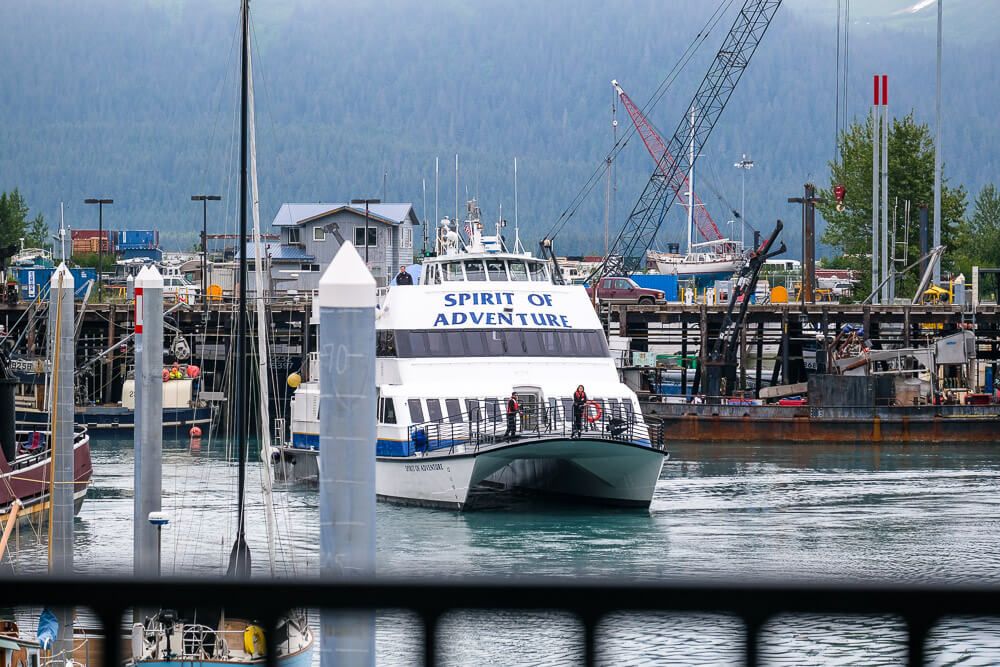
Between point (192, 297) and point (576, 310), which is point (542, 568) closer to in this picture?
point (576, 310)

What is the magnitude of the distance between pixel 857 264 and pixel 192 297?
196 feet

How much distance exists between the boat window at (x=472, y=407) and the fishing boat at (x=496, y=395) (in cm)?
5

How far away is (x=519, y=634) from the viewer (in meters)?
22.3

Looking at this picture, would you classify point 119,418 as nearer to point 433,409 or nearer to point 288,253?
point 433,409

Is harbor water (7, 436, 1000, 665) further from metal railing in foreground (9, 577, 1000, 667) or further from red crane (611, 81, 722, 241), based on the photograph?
red crane (611, 81, 722, 241)

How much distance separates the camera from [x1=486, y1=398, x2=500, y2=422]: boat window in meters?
33.4

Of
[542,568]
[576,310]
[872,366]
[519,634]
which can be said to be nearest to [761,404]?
[872,366]

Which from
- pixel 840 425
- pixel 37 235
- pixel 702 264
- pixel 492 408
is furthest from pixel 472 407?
pixel 37 235

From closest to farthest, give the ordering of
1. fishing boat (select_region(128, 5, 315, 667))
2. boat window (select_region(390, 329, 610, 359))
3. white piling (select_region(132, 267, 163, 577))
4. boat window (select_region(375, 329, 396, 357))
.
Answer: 1. fishing boat (select_region(128, 5, 315, 667))
2. white piling (select_region(132, 267, 163, 577))
3. boat window (select_region(390, 329, 610, 359))
4. boat window (select_region(375, 329, 396, 357))

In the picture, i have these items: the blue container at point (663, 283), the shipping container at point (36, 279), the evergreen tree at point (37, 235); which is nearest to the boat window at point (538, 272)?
the shipping container at point (36, 279)

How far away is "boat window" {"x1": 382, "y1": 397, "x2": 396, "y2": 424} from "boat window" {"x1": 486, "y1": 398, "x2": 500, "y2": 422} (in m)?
2.34

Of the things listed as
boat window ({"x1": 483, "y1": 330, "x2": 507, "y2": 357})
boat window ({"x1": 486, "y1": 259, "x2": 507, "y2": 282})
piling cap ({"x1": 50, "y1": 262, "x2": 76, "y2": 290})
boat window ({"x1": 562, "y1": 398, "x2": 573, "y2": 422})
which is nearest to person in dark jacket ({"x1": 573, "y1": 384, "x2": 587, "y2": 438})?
boat window ({"x1": 562, "y1": 398, "x2": 573, "y2": 422})

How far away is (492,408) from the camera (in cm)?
3369

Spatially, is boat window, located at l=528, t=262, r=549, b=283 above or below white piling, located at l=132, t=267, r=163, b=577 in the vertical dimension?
above
